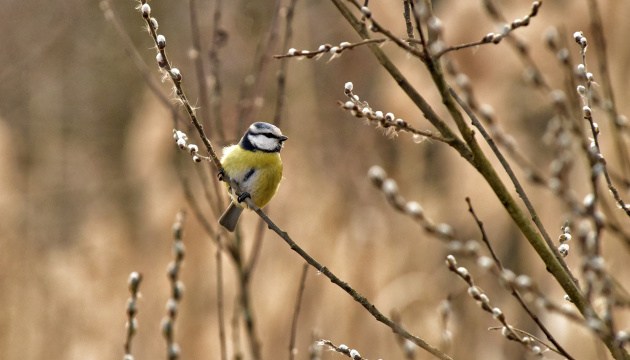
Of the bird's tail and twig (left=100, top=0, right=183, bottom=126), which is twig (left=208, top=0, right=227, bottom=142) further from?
→ the bird's tail

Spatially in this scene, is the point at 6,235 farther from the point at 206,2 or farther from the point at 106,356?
the point at 206,2

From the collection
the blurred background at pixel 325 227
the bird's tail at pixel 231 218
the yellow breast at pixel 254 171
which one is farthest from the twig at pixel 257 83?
the bird's tail at pixel 231 218

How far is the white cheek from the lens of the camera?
211 cm

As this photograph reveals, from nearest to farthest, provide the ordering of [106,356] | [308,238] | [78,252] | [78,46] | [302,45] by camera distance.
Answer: [308,238]
[106,356]
[78,252]
[302,45]
[78,46]

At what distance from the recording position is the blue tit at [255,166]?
2092mm

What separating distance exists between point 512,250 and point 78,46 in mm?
4506

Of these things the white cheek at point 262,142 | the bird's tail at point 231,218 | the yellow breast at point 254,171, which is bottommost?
the bird's tail at point 231,218

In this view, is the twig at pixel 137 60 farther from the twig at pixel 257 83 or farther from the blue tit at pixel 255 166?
the blue tit at pixel 255 166

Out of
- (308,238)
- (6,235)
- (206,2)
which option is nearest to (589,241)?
(308,238)

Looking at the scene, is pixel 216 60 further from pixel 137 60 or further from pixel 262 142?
pixel 262 142

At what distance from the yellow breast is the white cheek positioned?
0.02 meters

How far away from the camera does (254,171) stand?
2.10 meters

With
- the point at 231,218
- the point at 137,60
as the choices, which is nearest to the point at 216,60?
the point at 137,60

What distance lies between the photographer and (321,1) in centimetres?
527
